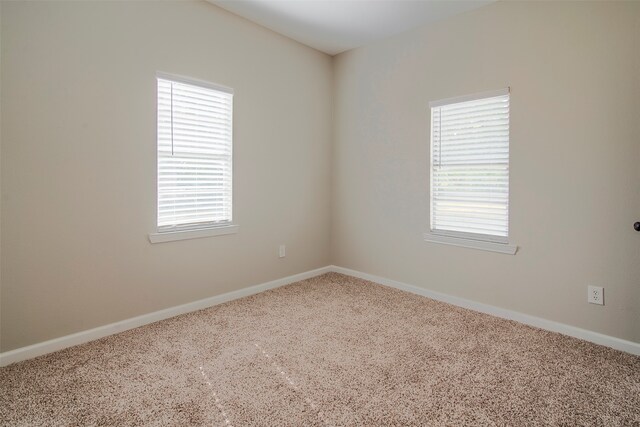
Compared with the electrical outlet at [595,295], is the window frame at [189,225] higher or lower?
higher

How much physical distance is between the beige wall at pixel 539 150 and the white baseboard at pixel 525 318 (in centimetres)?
5

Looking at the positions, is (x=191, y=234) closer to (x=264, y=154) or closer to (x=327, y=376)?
(x=264, y=154)

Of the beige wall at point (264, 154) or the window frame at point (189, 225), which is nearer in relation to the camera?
the beige wall at point (264, 154)

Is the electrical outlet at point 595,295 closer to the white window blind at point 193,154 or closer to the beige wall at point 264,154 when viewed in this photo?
the beige wall at point 264,154

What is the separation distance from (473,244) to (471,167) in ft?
2.27

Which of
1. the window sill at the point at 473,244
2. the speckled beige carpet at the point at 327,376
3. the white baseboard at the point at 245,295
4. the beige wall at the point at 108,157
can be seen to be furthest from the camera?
the window sill at the point at 473,244

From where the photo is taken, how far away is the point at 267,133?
3646mm

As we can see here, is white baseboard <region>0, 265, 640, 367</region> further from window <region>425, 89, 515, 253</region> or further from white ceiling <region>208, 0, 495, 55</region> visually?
white ceiling <region>208, 0, 495, 55</region>

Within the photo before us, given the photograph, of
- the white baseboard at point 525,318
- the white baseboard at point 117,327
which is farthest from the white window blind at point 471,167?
the white baseboard at point 117,327

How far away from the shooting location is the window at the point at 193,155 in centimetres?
289

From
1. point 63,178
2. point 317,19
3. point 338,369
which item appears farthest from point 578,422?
point 317,19

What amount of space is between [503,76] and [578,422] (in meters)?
2.48

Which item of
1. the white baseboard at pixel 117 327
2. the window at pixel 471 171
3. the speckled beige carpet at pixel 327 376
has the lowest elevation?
the speckled beige carpet at pixel 327 376

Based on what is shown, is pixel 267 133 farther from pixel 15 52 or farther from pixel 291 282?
pixel 15 52
